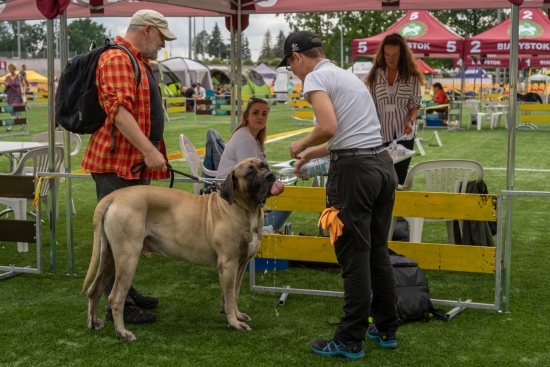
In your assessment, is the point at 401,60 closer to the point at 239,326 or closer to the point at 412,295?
the point at 412,295

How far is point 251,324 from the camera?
5094mm

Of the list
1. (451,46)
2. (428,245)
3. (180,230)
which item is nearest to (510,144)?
(428,245)

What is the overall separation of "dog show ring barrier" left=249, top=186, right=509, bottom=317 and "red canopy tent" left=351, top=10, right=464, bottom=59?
1428 cm

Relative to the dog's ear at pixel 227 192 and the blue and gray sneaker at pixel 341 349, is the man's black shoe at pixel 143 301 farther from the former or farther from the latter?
the blue and gray sneaker at pixel 341 349

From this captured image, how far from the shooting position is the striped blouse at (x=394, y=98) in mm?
6971

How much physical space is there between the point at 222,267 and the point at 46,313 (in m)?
1.46

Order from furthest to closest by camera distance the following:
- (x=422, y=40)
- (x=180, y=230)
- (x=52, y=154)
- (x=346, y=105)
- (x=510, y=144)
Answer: (x=422, y=40), (x=52, y=154), (x=510, y=144), (x=180, y=230), (x=346, y=105)

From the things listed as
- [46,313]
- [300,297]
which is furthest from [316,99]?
[46,313]

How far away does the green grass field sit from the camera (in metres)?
4.43

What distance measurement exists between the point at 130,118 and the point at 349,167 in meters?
1.43

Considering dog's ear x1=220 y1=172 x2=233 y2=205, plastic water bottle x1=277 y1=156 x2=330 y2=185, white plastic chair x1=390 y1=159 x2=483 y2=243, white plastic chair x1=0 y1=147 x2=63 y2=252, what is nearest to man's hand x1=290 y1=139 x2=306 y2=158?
dog's ear x1=220 y1=172 x2=233 y2=205

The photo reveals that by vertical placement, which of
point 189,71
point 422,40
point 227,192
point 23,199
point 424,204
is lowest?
point 23,199

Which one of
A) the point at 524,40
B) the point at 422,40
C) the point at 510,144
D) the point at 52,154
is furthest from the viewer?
the point at 422,40

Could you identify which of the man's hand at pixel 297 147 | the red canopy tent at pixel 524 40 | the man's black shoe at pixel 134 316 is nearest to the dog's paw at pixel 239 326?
the man's black shoe at pixel 134 316
